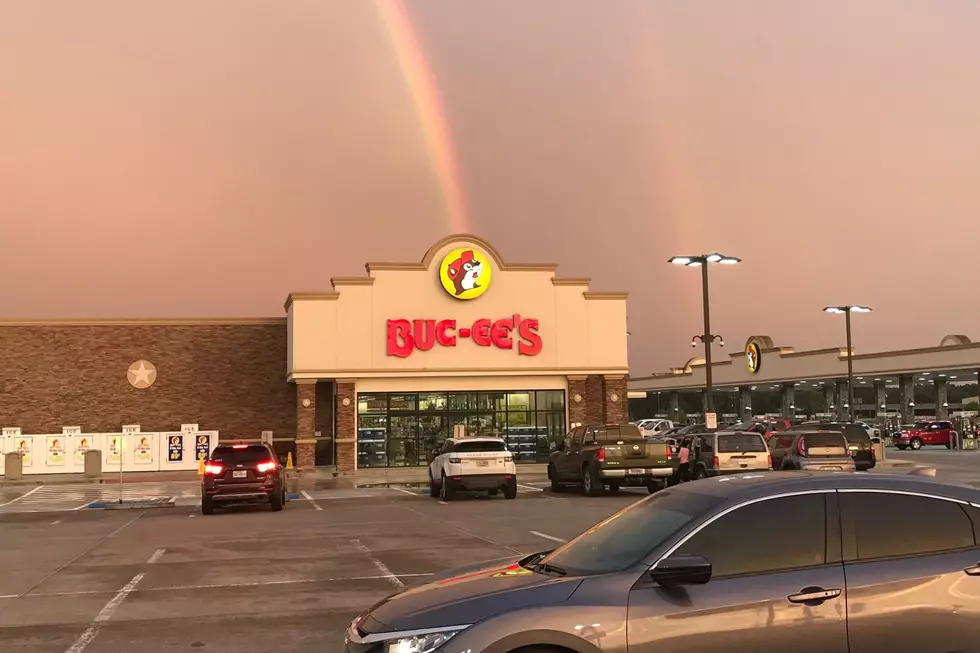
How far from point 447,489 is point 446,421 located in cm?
1583

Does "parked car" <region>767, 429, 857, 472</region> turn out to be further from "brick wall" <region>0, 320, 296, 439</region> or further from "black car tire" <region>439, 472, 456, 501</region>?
"brick wall" <region>0, 320, 296, 439</region>

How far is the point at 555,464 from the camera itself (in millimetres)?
26031

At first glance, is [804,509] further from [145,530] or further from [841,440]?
[841,440]

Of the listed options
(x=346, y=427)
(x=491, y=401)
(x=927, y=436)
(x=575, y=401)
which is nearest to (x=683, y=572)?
(x=346, y=427)

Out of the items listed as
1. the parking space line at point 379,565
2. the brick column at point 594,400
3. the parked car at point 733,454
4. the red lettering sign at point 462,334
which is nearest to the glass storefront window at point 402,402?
the red lettering sign at point 462,334

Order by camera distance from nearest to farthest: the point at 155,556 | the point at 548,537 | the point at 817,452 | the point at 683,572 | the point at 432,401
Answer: the point at 683,572 < the point at 155,556 < the point at 548,537 < the point at 817,452 < the point at 432,401

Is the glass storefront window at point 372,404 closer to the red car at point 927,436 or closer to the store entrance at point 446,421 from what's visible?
the store entrance at point 446,421

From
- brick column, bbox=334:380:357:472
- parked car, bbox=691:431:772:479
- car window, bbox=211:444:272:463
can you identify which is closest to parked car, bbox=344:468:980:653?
car window, bbox=211:444:272:463

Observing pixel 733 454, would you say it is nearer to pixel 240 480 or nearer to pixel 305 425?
pixel 240 480

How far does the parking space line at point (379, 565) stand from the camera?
10.6 meters

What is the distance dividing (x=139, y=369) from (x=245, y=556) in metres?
28.9

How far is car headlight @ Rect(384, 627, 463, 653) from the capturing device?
4.59 meters

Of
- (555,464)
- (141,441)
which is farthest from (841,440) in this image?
(141,441)

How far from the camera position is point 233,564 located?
1250cm
